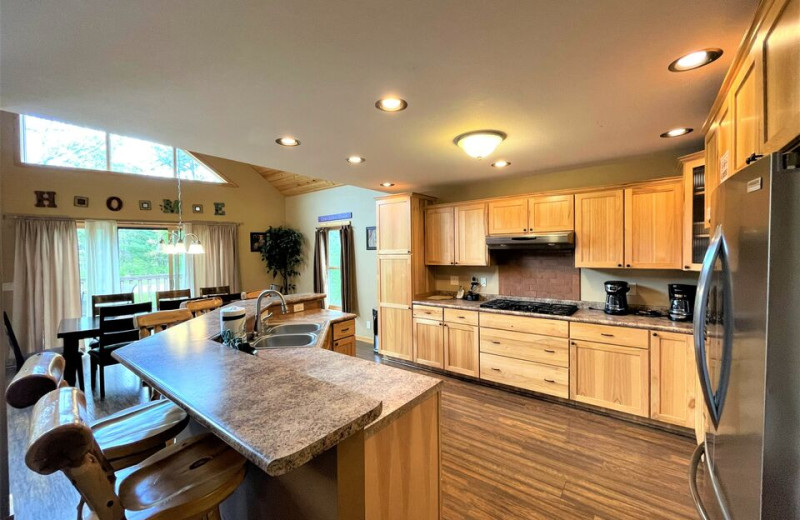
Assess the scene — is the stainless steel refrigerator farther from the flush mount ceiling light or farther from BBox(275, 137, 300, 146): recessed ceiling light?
BBox(275, 137, 300, 146): recessed ceiling light

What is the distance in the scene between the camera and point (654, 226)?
301cm

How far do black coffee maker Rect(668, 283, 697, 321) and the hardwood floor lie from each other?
988 millimetres

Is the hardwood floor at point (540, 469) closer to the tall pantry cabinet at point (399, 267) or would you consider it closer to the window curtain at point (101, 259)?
the tall pantry cabinet at point (399, 267)

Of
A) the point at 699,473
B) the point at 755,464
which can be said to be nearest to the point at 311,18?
the point at 755,464

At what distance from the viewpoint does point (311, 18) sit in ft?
4.07

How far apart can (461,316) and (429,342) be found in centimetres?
60

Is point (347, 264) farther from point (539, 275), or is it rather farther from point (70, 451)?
point (70, 451)

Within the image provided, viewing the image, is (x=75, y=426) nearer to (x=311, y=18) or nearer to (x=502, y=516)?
(x=311, y=18)

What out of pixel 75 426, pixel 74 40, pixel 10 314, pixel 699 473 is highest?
pixel 74 40

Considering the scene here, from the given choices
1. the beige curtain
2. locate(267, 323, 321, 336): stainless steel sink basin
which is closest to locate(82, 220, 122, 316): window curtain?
the beige curtain

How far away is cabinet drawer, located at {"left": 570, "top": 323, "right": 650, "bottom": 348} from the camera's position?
2.82m

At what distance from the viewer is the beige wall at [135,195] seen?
15.7 ft

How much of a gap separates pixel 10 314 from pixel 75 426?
618cm

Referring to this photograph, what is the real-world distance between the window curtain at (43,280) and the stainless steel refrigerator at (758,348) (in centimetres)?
734
